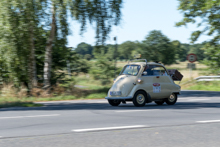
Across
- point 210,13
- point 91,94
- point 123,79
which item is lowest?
point 91,94

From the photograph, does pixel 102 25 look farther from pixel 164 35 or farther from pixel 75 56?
pixel 164 35

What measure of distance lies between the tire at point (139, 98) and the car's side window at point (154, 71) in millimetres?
827

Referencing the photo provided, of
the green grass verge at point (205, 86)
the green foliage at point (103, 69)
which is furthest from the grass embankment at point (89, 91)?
the green foliage at point (103, 69)

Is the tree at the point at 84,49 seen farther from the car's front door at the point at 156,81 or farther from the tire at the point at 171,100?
the tire at the point at 171,100

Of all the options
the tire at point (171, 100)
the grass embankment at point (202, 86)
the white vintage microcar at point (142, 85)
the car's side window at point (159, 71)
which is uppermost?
the car's side window at point (159, 71)

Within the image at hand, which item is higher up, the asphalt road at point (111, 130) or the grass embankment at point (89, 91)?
the asphalt road at point (111, 130)

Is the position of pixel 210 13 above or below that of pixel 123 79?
above

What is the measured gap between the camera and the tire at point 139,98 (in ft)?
43.2

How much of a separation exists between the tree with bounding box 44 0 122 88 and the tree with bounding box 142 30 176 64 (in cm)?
5950

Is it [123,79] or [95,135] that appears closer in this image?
[95,135]

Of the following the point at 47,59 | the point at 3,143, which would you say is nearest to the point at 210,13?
the point at 47,59

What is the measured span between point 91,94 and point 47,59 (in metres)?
3.68

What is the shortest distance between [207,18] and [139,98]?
17.1m

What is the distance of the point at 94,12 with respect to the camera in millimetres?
19844
